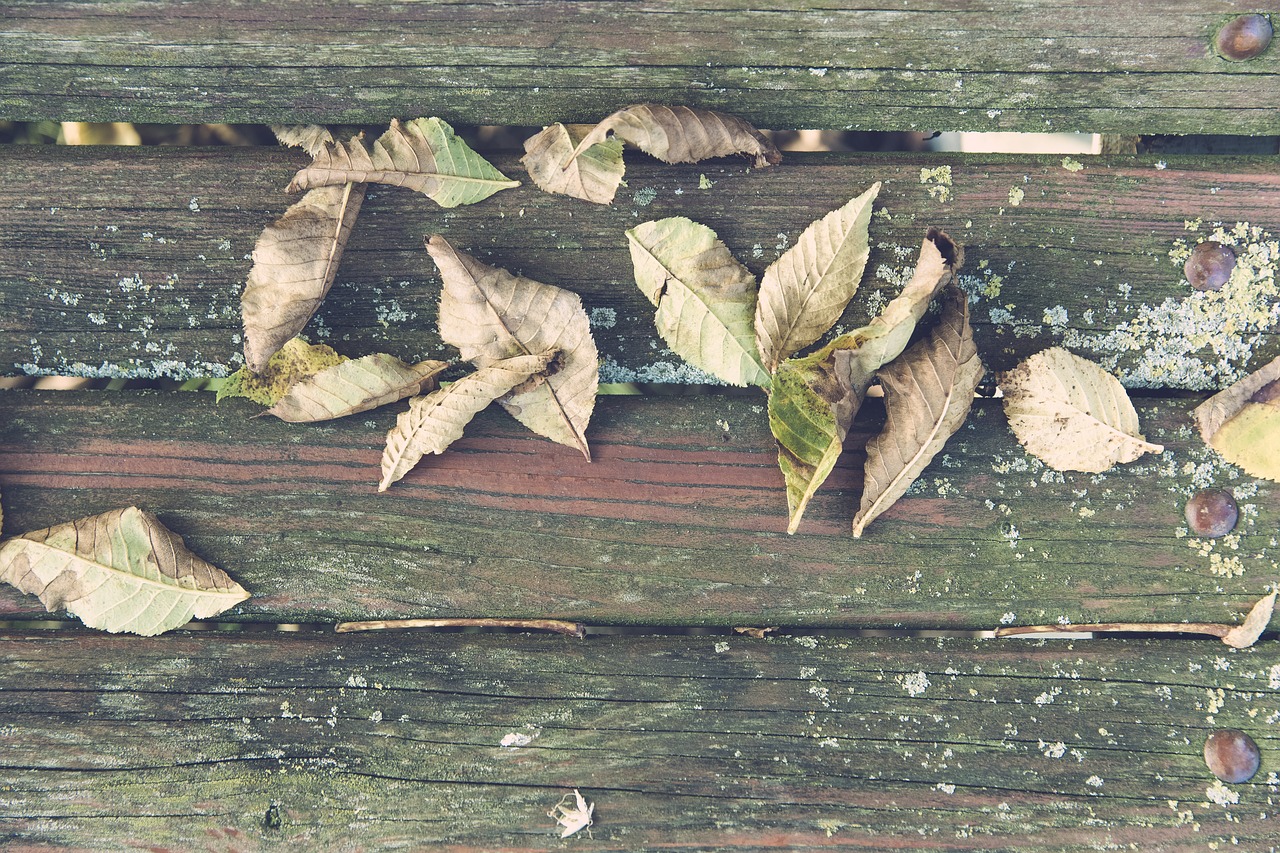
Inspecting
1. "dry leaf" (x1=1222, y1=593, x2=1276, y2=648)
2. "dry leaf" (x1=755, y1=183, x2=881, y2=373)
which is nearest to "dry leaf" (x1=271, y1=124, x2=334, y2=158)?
"dry leaf" (x1=755, y1=183, x2=881, y2=373)

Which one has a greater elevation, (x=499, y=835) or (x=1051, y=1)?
(x=1051, y=1)

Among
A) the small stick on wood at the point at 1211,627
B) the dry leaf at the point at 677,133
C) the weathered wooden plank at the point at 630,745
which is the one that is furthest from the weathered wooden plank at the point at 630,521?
the dry leaf at the point at 677,133

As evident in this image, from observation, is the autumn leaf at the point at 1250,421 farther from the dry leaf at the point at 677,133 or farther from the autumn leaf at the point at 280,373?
the autumn leaf at the point at 280,373

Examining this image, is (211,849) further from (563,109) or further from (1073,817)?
(1073,817)

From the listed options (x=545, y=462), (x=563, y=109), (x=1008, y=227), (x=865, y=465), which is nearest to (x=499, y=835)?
(x=545, y=462)

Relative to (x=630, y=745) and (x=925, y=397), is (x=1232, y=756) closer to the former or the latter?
(x=925, y=397)
